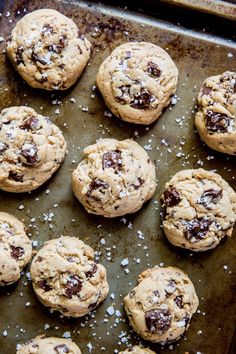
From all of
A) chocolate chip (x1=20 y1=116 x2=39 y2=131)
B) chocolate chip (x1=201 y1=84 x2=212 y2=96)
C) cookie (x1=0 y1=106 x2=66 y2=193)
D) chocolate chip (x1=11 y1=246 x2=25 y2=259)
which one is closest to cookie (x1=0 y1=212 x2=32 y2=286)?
chocolate chip (x1=11 y1=246 x2=25 y2=259)

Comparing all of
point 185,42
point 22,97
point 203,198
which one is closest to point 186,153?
point 203,198

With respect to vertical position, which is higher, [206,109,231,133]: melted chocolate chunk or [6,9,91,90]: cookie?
[6,9,91,90]: cookie

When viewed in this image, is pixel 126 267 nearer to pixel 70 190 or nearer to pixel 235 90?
pixel 70 190

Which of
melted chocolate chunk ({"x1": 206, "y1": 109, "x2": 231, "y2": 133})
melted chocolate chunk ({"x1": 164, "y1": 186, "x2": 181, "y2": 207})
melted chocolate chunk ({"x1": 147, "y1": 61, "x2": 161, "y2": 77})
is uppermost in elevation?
melted chocolate chunk ({"x1": 147, "y1": 61, "x2": 161, "y2": 77})

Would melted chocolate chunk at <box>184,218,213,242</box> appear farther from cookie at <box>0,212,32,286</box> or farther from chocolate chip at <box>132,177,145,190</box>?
cookie at <box>0,212,32,286</box>

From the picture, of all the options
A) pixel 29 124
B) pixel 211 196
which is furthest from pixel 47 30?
pixel 211 196

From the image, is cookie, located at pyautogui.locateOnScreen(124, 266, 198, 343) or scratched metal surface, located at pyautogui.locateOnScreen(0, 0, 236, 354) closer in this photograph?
cookie, located at pyautogui.locateOnScreen(124, 266, 198, 343)

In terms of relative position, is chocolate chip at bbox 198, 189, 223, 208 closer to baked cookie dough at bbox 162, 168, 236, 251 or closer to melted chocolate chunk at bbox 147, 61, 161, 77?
baked cookie dough at bbox 162, 168, 236, 251
